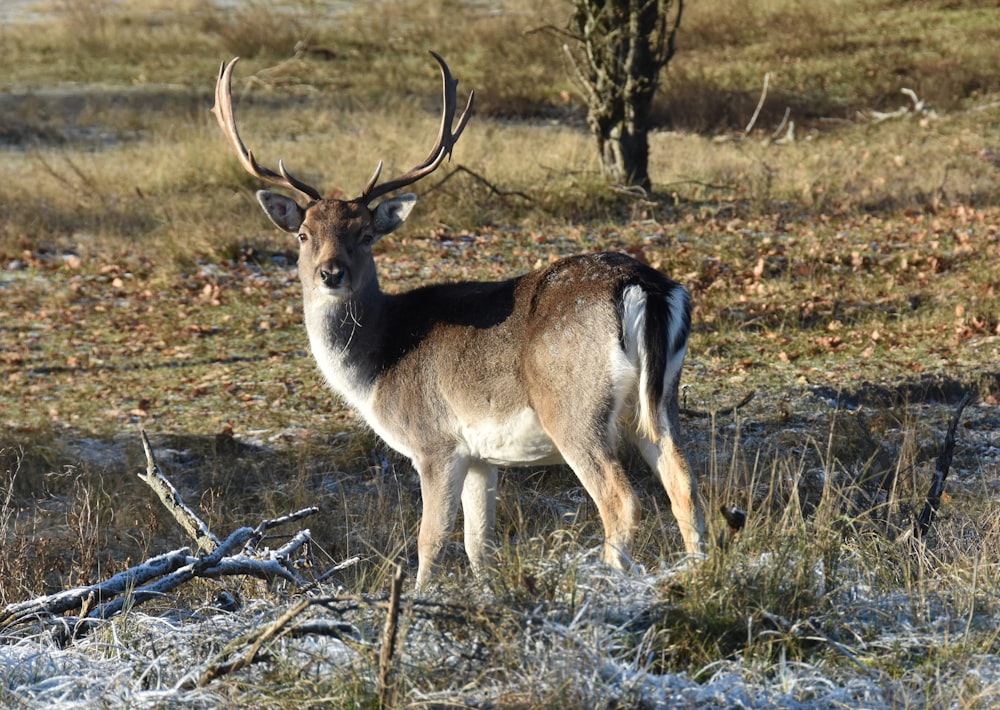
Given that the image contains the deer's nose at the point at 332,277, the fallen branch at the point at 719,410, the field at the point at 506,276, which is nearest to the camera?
the field at the point at 506,276

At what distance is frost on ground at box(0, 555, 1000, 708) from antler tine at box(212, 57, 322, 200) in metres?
2.54

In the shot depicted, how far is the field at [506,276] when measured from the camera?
3.76m

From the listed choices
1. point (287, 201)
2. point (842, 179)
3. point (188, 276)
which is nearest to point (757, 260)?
point (842, 179)

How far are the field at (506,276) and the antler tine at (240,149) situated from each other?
1661 millimetres

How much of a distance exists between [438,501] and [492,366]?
2.16 feet

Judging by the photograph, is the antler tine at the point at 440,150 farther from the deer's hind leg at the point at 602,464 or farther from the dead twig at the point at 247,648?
the dead twig at the point at 247,648

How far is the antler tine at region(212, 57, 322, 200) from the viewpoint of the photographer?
5984 mm

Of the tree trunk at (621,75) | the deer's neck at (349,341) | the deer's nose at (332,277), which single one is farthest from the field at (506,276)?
the deer's nose at (332,277)

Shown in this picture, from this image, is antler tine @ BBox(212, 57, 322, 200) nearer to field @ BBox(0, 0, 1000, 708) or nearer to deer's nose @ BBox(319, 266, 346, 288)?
deer's nose @ BBox(319, 266, 346, 288)

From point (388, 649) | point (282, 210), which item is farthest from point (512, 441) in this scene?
point (388, 649)

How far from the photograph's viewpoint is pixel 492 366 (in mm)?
5324

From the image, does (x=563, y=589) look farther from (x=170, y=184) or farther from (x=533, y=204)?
(x=170, y=184)

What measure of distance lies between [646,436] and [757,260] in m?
6.38

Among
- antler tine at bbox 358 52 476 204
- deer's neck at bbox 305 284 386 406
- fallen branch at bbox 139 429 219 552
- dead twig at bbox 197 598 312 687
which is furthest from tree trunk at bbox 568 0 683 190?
dead twig at bbox 197 598 312 687
